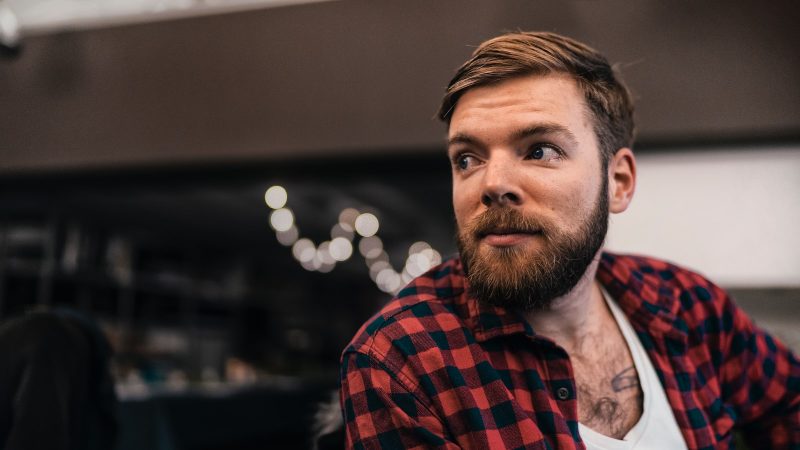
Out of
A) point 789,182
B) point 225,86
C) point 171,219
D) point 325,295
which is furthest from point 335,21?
point 325,295

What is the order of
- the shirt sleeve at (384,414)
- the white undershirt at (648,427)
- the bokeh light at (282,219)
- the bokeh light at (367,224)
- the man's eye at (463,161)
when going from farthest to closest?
the bokeh light at (367,224)
the bokeh light at (282,219)
the man's eye at (463,161)
the white undershirt at (648,427)
the shirt sleeve at (384,414)

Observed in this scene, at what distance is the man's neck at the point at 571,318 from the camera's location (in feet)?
4.28

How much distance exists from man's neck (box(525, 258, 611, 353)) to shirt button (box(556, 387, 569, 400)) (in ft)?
0.39

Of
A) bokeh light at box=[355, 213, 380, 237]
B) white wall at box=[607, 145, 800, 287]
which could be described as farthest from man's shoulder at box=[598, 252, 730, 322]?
bokeh light at box=[355, 213, 380, 237]

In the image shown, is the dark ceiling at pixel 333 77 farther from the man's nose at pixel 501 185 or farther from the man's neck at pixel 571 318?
the man's nose at pixel 501 185

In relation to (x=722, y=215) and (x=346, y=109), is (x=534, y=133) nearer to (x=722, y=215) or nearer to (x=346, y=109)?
(x=722, y=215)

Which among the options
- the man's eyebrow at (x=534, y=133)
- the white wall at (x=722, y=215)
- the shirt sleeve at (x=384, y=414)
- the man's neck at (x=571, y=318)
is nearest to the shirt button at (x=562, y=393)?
the man's neck at (x=571, y=318)

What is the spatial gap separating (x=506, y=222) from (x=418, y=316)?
0.74 ft

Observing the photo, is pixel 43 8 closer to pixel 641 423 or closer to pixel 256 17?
pixel 256 17

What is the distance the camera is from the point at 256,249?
10.2 m

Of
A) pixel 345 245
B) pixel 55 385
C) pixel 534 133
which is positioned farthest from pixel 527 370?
pixel 345 245

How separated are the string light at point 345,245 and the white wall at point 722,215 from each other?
3.74 metres

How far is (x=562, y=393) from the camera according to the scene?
1.17 meters

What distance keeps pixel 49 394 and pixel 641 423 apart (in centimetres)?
121
